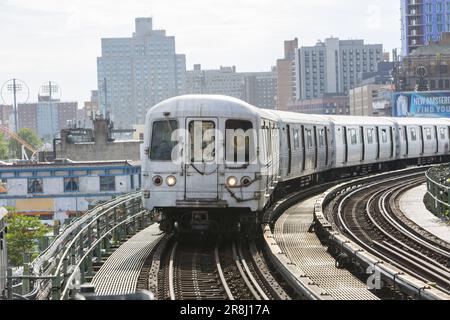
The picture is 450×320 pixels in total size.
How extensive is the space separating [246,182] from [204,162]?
0.88 metres

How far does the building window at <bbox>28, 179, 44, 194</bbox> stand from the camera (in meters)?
83.0

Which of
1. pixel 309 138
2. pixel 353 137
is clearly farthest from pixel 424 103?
A: pixel 309 138

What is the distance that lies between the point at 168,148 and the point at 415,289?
23.6 feet

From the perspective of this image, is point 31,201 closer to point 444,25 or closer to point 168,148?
point 168,148

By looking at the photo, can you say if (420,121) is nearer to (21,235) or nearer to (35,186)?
(21,235)

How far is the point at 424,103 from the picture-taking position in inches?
4518

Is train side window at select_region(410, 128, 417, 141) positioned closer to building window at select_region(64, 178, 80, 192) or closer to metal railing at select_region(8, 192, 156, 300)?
metal railing at select_region(8, 192, 156, 300)

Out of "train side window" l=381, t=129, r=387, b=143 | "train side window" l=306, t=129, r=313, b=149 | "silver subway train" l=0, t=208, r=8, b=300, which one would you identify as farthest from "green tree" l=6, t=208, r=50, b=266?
"silver subway train" l=0, t=208, r=8, b=300

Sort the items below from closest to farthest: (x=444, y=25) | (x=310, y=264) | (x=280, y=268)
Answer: (x=280, y=268), (x=310, y=264), (x=444, y=25)

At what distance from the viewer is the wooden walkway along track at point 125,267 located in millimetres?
14752

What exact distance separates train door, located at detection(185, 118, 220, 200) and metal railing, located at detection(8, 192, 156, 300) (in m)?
1.81
